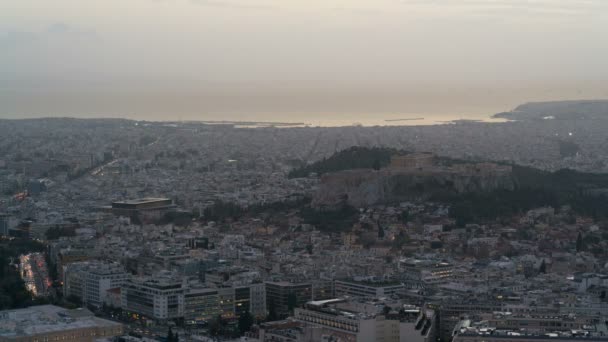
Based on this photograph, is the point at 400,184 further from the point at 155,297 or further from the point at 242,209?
the point at 155,297

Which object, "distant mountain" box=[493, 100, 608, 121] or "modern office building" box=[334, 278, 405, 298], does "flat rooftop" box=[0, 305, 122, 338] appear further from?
"distant mountain" box=[493, 100, 608, 121]

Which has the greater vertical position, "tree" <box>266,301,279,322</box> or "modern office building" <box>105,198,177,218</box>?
"modern office building" <box>105,198,177,218</box>

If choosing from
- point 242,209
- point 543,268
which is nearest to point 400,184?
point 242,209

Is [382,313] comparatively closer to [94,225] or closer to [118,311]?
[118,311]

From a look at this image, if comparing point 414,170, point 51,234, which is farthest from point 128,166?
point 51,234

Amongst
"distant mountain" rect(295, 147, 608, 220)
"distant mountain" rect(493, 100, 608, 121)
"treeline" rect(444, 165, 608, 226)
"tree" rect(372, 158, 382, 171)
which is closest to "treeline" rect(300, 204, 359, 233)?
"distant mountain" rect(295, 147, 608, 220)

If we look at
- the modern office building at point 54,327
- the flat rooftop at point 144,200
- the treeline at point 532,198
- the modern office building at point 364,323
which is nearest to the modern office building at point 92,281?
the modern office building at point 54,327

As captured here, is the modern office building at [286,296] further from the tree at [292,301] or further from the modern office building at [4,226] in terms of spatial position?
the modern office building at [4,226]
